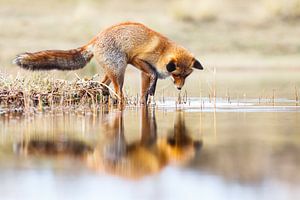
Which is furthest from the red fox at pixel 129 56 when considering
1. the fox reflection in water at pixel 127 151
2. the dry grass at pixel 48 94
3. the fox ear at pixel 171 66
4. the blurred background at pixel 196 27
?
the blurred background at pixel 196 27

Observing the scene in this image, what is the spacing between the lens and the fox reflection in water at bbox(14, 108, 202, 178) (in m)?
7.17

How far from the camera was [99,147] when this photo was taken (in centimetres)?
852

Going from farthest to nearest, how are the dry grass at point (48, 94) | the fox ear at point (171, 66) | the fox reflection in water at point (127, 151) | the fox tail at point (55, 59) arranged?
the fox ear at point (171, 66), the fox tail at point (55, 59), the dry grass at point (48, 94), the fox reflection in water at point (127, 151)

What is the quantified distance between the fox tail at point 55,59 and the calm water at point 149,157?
1981 millimetres

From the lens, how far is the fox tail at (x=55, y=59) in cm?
1406

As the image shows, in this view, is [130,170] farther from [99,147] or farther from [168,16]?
[168,16]

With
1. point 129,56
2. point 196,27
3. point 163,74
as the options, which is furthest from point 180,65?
point 196,27

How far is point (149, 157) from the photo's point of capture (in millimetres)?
7723

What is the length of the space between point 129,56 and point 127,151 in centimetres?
670

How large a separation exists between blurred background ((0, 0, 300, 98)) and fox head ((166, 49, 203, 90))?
1761cm

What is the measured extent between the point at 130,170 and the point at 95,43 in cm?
791

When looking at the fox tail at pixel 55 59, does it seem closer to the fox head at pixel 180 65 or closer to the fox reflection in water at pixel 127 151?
the fox head at pixel 180 65

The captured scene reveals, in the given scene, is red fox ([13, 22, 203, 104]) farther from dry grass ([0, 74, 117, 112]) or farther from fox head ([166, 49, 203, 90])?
dry grass ([0, 74, 117, 112])

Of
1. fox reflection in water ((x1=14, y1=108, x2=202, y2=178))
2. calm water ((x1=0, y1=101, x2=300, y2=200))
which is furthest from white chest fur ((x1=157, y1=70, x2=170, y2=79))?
fox reflection in water ((x1=14, y1=108, x2=202, y2=178))
